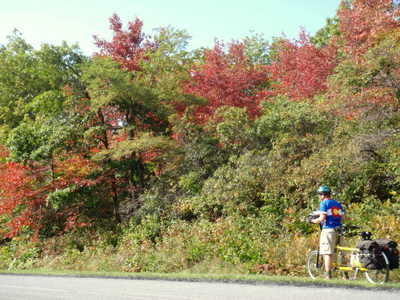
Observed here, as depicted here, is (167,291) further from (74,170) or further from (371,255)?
(74,170)

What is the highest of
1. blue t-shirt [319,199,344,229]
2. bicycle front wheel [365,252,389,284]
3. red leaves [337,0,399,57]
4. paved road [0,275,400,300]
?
red leaves [337,0,399,57]

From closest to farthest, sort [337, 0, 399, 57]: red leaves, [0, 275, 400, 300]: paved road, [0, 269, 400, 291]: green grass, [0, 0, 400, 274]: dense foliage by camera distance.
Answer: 1. [0, 275, 400, 300]: paved road
2. [0, 269, 400, 291]: green grass
3. [0, 0, 400, 274]: dense foliage
4. [337, 0, 399, 57]: red leaves

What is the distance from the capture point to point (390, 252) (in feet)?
24.1

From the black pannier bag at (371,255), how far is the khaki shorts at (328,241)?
26.7 inches

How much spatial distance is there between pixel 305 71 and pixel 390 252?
47.5ft

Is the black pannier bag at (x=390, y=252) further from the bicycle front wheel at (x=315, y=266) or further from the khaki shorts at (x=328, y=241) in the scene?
the bicycle front wheel at (x=315, y=266)

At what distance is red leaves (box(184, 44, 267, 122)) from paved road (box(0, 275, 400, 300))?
35.0 feet

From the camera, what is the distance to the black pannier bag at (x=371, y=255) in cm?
727

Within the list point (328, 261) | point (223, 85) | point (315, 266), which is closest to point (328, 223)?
point (328, 261)

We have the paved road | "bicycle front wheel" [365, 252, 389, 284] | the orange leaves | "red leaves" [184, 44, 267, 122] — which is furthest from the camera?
"red leaves" [184, 44, 267, 122]

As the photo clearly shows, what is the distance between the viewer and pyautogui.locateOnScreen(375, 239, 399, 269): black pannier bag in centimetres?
727

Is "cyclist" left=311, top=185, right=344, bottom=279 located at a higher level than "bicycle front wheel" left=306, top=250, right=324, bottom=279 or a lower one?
higher

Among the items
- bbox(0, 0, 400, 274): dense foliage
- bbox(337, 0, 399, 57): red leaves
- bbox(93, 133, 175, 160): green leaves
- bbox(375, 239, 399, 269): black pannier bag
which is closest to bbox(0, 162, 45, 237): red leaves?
bbox(0, 0, 400, 274): dense foliage

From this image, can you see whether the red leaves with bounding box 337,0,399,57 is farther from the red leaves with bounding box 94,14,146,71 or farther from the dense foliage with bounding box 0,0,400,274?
the red leaves with bounding box 94,14,146,71
